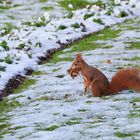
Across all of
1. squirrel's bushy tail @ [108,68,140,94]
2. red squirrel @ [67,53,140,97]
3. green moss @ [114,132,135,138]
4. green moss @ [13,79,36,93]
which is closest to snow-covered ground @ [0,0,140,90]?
green moss @ [13,79,36,93]

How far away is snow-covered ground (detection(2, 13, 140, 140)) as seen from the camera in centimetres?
1636

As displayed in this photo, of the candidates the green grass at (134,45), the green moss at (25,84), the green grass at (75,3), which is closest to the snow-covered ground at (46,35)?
the green moss at (25,84)

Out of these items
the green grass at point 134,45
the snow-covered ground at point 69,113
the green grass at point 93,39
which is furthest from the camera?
the green grass at point 93,39

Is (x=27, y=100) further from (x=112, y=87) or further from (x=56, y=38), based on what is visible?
(x=56, y=38)

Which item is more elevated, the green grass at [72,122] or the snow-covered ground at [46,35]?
the snow-covered ground at [46,35]

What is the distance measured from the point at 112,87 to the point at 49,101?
2759 mm

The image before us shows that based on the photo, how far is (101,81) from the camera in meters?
20.3

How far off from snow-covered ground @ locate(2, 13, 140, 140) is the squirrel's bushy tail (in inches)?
13.4

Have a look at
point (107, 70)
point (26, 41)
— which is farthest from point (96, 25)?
point (107, 70)

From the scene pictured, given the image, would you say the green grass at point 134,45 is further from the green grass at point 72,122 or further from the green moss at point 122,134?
the green moss at point 122,134

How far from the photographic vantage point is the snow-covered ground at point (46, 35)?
30.3 metres

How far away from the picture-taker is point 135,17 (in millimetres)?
48656

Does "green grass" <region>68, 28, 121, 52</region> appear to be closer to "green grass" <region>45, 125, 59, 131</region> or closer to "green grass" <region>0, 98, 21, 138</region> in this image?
"green grass" <region>0, 98, 21, 138</region>

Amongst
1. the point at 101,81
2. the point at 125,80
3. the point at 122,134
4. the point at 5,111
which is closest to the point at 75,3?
the point at 5,111
